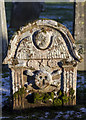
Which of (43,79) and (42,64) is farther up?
(42,64)

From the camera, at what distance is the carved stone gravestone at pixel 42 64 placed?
5.37m

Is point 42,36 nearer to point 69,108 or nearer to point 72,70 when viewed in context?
point 72,70

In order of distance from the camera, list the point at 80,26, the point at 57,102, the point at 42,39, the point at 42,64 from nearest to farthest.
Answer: the point at 42,39
the point at 42,64
the point at 57,102
the point at 80,26

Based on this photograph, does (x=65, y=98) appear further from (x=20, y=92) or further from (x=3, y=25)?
(x=3, y=25)

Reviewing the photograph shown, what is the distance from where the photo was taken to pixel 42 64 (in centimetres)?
554

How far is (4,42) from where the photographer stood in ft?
30.2

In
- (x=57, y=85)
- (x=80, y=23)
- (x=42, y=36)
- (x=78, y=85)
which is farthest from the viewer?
(x=80, y=23)

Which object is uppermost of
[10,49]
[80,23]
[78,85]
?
[80,23]

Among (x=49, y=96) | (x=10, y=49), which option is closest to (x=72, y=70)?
(x=49, y=96)

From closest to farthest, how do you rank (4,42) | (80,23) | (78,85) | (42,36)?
(42,36) < (78,85) < (80,23) < (4,42)

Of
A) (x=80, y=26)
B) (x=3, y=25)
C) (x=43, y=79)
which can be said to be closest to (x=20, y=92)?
(x=43, y=79)

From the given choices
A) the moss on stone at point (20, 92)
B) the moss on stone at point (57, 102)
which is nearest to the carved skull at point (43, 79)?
the moss on stone at point (20, 92)

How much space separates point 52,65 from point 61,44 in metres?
0.58

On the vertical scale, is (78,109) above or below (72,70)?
below
